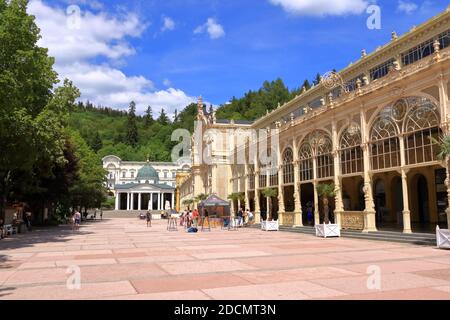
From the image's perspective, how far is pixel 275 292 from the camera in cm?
827

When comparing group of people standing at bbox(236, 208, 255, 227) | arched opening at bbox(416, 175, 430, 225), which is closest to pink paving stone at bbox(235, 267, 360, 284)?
arched opening at bbox(416, 175, 430, 225)

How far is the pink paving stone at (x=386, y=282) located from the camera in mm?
8578

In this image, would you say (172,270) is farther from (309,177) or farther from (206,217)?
(206,217)

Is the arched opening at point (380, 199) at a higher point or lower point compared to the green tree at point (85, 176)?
lower

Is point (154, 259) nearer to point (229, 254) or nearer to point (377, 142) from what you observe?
point (229, 254)

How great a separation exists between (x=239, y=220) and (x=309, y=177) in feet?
29.9

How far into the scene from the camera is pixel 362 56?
3350cm

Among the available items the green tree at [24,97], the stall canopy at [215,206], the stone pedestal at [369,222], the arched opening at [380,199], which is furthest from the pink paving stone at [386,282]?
the stall canopy at [215,206]

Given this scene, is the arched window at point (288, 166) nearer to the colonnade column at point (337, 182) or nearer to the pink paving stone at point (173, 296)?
the colonnade column at point (337, 182)

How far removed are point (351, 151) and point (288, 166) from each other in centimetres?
946

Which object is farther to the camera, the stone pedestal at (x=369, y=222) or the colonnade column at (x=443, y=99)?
the stone pedestal at (x=369, y=222)

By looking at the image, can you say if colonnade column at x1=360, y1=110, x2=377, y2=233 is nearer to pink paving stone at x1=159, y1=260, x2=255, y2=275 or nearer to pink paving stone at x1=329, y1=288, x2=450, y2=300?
pink paving stone at x1=159, y1=260, x2=255, y2=275

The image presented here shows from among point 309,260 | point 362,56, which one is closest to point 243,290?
point 309,260

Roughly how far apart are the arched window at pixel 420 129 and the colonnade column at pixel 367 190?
299cm
